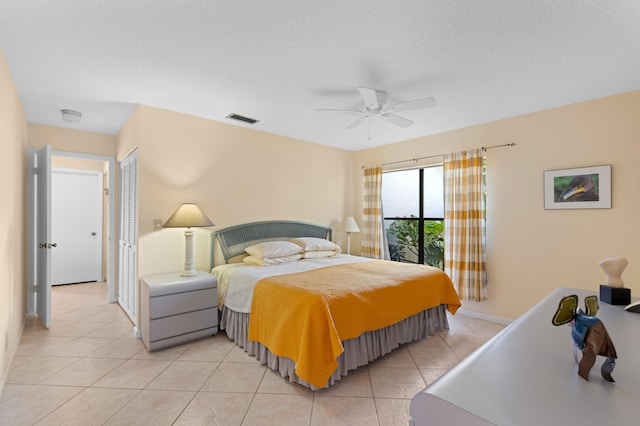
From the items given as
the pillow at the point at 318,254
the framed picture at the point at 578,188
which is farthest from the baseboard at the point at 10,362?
the framed picture at the point at 578,188

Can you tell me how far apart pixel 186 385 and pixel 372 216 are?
3722 millimetres

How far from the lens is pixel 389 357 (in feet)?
9.38

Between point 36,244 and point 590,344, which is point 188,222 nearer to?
point 36,244

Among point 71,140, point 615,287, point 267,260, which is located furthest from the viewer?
point 71,140

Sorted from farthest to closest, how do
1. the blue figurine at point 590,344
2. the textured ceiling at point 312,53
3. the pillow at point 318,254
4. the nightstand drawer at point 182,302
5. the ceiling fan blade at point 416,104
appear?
the pillow at point 318,254
the nightstand drawer at point 182,302
the ceiling fan blade at point 416,104
the textured ceiling at point 312,53
the blue figurine at point 590,344

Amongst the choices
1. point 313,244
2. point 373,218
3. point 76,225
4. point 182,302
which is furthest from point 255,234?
point 76,225

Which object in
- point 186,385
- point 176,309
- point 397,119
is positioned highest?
point 397,119

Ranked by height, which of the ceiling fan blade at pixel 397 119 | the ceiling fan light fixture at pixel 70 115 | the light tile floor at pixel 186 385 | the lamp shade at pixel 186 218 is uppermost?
the ceiling fan light fixture at pixel 70 115

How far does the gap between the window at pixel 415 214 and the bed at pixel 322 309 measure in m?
1.32

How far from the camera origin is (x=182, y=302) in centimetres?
301

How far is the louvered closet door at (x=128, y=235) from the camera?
3448 mm

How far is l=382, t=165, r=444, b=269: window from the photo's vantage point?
4617 millimetres

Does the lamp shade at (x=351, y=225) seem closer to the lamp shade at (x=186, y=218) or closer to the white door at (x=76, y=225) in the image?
the lamp shade at (x=186, y=218)

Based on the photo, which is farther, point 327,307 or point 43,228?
point 43,228
